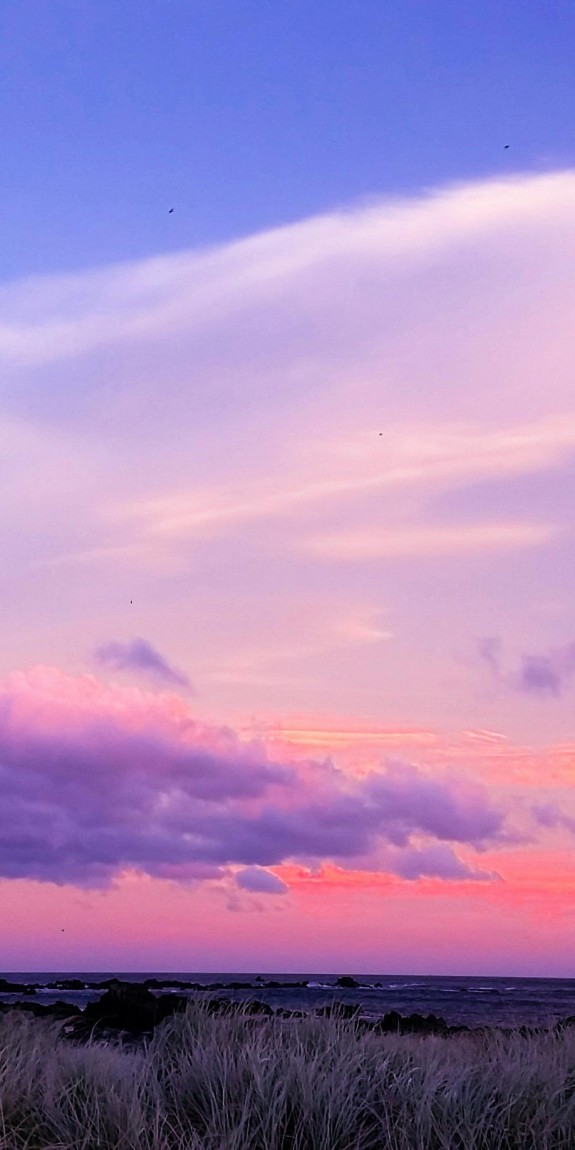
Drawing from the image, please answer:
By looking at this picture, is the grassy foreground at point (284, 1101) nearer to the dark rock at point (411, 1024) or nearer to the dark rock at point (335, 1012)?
the dark rock at point (335, 1012)

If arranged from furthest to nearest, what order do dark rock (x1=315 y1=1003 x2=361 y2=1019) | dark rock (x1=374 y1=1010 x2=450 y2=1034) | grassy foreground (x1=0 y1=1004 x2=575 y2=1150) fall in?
dark rock (x1=374 y1=1010 x2=450 y2=1034) → dark rock (x1=315 y1=1003 x2=361 y2=1019) → grassy foreground (x1=0 y1=1004 x2=575 y2=1150)

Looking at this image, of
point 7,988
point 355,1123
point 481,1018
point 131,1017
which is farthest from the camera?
point 7,988

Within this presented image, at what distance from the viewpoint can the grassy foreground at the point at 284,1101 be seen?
29.5 feet

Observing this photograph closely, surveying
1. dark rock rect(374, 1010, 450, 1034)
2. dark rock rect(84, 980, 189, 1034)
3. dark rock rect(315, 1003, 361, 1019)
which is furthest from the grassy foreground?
dark rock rect(374, 1010, 450, 1034)

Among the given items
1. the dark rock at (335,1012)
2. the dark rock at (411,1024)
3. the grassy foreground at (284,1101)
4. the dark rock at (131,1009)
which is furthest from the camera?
the dark rock at (411,1024)

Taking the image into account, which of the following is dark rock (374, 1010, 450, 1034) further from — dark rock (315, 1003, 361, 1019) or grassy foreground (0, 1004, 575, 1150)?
grassy foreground (0, 1004, 575, 1150)

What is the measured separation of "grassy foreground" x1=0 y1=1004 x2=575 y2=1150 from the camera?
8977 millimetres

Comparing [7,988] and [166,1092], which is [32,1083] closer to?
[166,1092]

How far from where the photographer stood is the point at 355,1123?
9383 millimetres

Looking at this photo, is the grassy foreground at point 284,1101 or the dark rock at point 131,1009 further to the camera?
the dark rock at point 131,1009

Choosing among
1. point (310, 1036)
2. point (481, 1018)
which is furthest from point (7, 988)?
point (310, 1036)

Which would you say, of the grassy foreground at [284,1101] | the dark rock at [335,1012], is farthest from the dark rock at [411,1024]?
the grassy foreground at [284,1101]

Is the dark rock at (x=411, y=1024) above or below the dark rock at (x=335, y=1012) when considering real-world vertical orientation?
below

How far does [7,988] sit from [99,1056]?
61422mm
